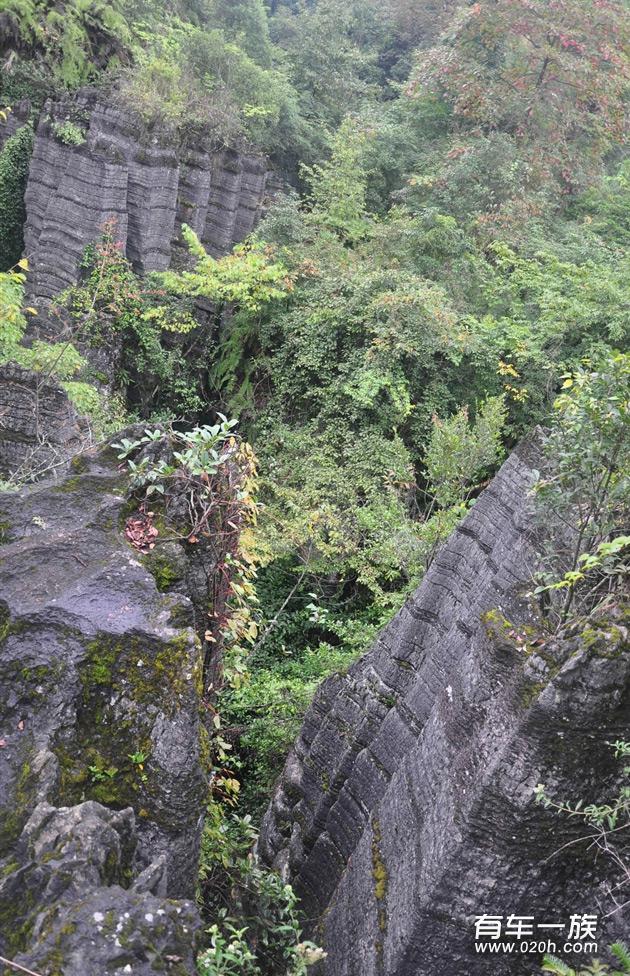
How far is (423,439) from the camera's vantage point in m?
11.0

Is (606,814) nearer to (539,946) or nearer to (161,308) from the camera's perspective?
(539,946)

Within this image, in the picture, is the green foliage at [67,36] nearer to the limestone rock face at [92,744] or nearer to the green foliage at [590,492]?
the limestone rock face at [92,744]

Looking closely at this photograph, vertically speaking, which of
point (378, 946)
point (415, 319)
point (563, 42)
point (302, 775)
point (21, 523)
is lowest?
point (378, 946)

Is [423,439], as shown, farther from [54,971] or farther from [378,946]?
[54,971]

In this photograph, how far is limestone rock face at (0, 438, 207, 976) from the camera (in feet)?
7.93

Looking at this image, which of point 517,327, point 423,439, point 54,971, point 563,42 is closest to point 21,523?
point 54,971

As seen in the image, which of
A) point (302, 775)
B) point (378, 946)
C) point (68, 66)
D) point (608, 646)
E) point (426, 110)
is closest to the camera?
point (608, 646)

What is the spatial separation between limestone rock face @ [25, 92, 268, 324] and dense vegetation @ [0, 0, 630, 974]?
376 mm

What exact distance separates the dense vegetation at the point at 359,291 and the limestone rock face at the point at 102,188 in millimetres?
376

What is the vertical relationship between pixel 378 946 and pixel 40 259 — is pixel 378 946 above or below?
below

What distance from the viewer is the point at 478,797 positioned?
9.70 ft

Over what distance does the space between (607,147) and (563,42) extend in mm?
2254

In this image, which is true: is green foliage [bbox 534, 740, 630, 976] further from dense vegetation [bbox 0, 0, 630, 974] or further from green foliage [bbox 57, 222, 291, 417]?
green foliage [bbox 57, 222, 291, 417]

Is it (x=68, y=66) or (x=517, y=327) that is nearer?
(x=517, y=327)
